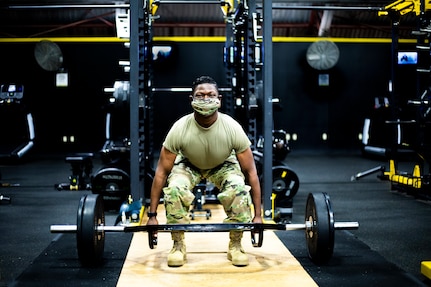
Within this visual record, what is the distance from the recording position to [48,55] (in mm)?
10273

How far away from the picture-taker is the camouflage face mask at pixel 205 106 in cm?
303

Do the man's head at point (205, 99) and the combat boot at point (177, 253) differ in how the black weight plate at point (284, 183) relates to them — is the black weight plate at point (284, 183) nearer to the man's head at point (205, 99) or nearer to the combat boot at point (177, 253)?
the combat boot at point (177, 253)

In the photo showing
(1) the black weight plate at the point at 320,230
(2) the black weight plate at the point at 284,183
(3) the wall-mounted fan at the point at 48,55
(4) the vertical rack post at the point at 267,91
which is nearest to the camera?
(1) the black weight plate at the point at 320,230

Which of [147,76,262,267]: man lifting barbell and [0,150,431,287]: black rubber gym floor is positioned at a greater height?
[147,76,262,267]: man lifting barbell

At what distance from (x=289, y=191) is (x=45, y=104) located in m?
6.99

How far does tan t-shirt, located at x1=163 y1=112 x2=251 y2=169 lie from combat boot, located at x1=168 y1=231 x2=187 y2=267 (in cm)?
43

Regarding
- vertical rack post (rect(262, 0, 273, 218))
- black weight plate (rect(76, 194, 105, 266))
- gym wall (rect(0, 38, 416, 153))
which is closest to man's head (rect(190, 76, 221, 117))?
black weight plate (rect(76, 194, 105, 266))

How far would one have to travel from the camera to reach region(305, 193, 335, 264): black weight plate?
3141 mm

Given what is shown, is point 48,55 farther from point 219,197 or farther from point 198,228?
point 198,228

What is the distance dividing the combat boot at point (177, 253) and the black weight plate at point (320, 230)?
0.69 m

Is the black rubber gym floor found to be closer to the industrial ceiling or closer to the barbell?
the barbell

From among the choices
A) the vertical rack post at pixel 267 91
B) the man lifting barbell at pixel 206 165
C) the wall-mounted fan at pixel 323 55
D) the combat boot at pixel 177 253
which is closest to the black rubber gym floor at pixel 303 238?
the combat boot at pixel 177 253

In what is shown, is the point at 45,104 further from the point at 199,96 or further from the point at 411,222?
the point at 199,96

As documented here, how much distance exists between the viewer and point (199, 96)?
9.99ft
